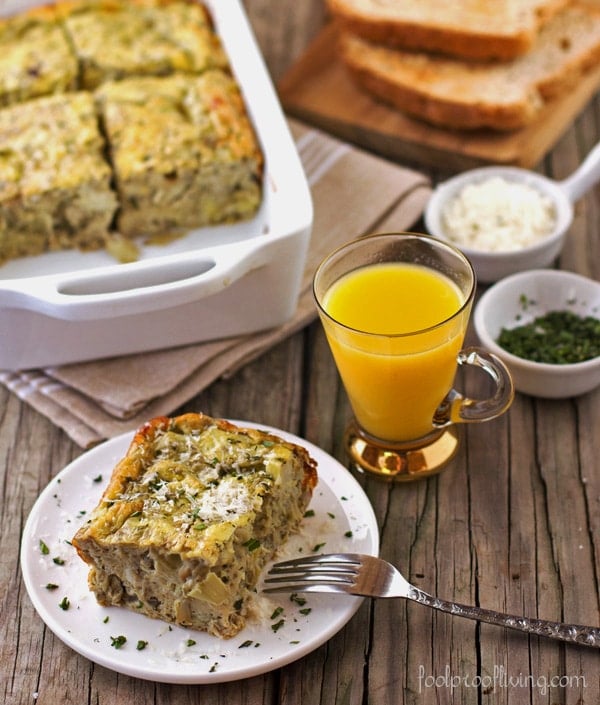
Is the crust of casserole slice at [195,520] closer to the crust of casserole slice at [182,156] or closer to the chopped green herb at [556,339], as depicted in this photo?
the chopped green herb at [556,339]

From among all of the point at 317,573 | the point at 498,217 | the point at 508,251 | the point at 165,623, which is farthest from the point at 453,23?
the point at 165,623

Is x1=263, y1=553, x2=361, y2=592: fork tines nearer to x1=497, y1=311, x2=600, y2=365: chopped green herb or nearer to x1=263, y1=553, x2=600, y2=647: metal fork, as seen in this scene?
x1=263, y1=553, x2=600, y2=647: metal fork

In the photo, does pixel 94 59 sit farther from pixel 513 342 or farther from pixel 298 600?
pixel 298 600

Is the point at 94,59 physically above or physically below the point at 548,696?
above

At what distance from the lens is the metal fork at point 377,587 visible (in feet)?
7.75

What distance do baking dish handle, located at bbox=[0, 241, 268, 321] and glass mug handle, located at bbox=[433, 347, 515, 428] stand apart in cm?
71

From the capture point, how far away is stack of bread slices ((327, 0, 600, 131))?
411cm

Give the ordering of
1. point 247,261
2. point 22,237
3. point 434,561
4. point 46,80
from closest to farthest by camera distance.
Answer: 1. point 434,561
2. point 247,261
3. point 22,237
4. point 46,80

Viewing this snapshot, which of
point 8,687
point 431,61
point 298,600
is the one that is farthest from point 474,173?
point 8,687

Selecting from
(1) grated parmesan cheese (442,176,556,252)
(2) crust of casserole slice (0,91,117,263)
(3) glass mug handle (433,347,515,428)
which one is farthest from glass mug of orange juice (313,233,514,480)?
(2) crust of casserole slice (0,91,117,263)

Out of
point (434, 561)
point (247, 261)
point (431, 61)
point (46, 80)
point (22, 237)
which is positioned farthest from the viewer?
point (431, 61)

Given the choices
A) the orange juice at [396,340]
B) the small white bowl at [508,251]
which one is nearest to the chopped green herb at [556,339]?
the small white bowl at [508,251]

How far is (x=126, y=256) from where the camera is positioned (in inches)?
141

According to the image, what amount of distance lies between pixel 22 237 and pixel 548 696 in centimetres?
242
